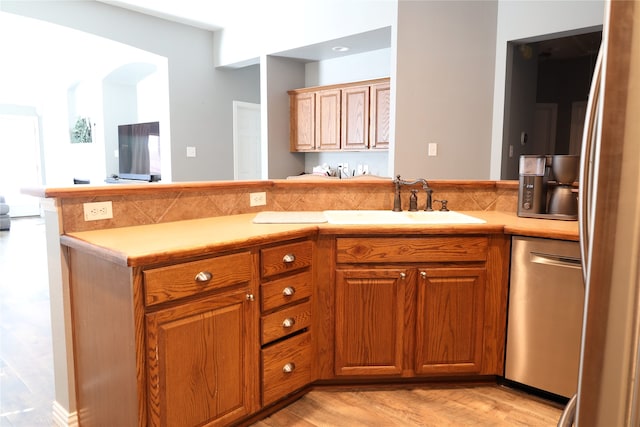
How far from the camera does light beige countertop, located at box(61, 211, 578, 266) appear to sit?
4.94ft

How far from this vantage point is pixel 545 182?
7.64 feet

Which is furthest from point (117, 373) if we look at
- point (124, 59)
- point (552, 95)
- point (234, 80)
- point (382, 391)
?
point (552, 95)

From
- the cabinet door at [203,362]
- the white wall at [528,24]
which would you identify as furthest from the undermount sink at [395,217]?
the white wall at [528,24]

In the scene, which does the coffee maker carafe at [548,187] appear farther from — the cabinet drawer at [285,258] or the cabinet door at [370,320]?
the cabinet drawer at [285,258]

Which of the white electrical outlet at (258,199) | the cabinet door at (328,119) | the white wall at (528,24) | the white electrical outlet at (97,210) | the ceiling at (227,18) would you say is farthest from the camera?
the cabinet door at (328,119)

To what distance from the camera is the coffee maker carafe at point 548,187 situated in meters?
2.23

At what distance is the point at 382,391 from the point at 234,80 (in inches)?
195

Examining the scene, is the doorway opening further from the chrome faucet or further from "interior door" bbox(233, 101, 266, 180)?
"interior door" bbox(233, 101, 266, 180)

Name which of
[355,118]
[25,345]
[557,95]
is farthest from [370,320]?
[557,95]

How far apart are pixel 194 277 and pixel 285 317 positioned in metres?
0.53

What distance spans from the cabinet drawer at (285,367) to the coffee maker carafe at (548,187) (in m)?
1.33

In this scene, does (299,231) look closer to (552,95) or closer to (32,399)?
(32,399)

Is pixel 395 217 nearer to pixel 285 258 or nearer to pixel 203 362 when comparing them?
pixel 285 258

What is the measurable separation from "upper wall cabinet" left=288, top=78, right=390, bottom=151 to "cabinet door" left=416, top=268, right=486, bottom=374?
2.84 meters
